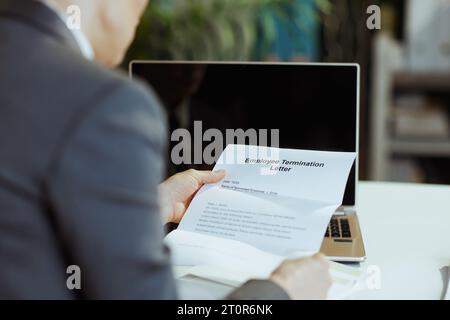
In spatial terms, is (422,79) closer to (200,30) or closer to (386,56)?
(386,56)

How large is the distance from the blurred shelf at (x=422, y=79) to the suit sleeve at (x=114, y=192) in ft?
8.83

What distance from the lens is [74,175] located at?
605mm

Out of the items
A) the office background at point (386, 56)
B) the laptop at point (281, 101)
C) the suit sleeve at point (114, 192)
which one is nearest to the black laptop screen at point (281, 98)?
Answer: the laptop at point (281, 101)

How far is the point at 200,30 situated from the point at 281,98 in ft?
5.04

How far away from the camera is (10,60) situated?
25.7 inches

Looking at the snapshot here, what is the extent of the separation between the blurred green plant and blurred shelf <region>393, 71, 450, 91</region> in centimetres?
68

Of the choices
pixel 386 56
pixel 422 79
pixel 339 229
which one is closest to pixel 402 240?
pixel 339 229

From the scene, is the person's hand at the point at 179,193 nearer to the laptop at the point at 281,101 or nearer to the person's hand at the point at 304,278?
the laptop at the point at 281,101

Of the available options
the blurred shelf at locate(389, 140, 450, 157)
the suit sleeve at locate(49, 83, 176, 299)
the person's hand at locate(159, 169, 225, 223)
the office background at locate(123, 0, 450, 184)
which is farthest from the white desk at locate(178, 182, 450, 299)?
the blurred shelf at locate(389, 140, 450, 157)

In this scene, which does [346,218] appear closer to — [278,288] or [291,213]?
[291,213]

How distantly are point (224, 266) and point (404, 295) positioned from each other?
0.25 m

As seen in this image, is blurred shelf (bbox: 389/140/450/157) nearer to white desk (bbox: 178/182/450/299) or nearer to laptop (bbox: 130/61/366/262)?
white desk (bbox: 178/182/450/299)

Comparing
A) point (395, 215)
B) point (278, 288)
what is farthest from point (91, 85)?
point (395, 215)

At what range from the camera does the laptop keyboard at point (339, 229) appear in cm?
115
